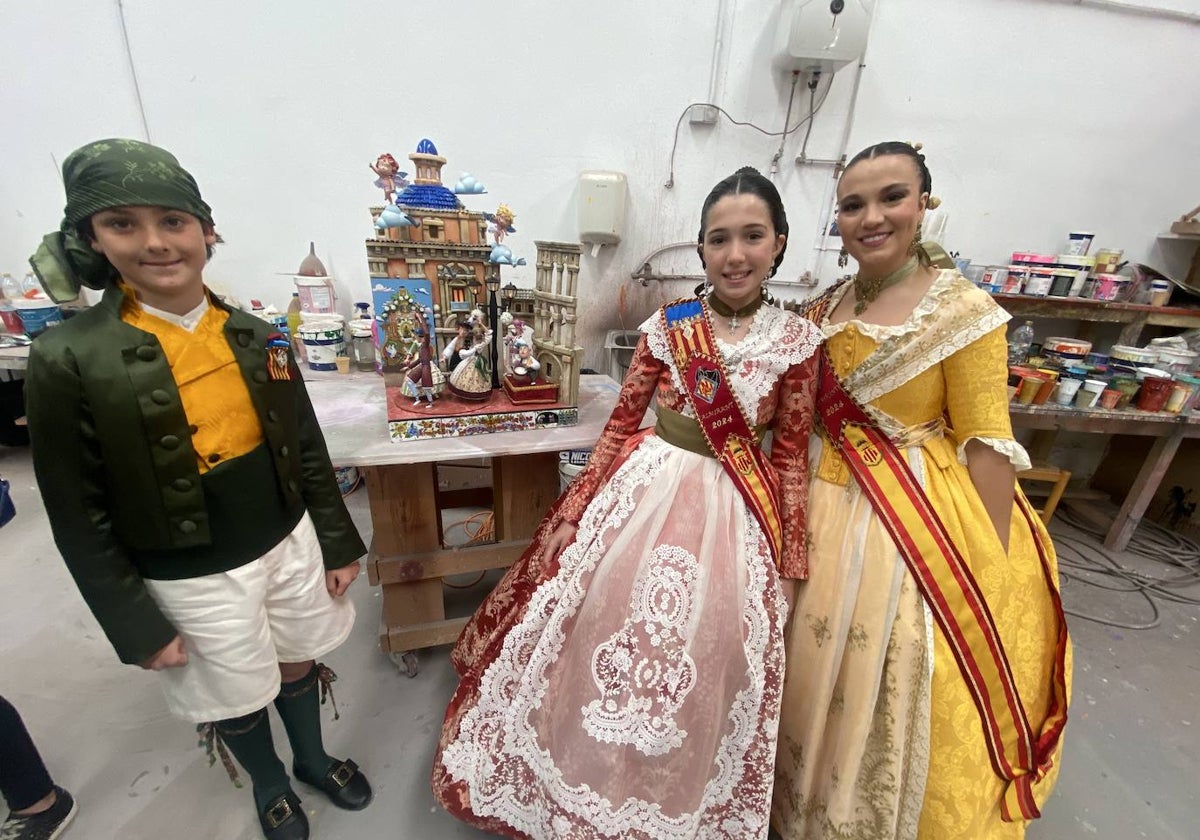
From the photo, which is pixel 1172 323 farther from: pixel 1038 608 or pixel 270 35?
pixel 270 35

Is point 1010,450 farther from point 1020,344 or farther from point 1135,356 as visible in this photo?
point 1135,356

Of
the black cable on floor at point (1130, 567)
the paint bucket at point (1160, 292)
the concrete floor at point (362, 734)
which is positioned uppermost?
the paint bucket at point (1160, 292)

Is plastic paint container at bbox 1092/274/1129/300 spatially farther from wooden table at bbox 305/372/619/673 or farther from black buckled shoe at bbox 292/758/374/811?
black buckled shoe at bbox 292/758/374/811

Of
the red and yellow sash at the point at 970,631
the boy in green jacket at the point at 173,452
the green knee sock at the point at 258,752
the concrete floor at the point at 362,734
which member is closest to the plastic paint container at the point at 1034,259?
the concrete floor at the point at 362,734

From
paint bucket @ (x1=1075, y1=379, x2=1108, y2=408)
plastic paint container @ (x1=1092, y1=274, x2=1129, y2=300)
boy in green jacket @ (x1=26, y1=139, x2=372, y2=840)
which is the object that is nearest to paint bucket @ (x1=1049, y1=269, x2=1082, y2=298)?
plastic paint container @ (x1=1092, y1=274, x2=1129, y2=300)

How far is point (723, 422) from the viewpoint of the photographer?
45.3 inches

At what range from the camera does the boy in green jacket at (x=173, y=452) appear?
30.8 inches

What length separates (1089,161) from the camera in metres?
2.67

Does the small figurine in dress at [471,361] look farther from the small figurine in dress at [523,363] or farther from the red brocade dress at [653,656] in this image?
the red brocade dress at [653,656]

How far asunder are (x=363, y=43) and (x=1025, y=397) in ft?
11.3

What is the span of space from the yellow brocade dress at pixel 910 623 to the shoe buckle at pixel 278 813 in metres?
1.20

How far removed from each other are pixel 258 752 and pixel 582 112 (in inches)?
105

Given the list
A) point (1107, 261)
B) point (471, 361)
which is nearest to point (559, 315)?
point (471, 361)

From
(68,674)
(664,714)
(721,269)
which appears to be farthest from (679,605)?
(68,674)
